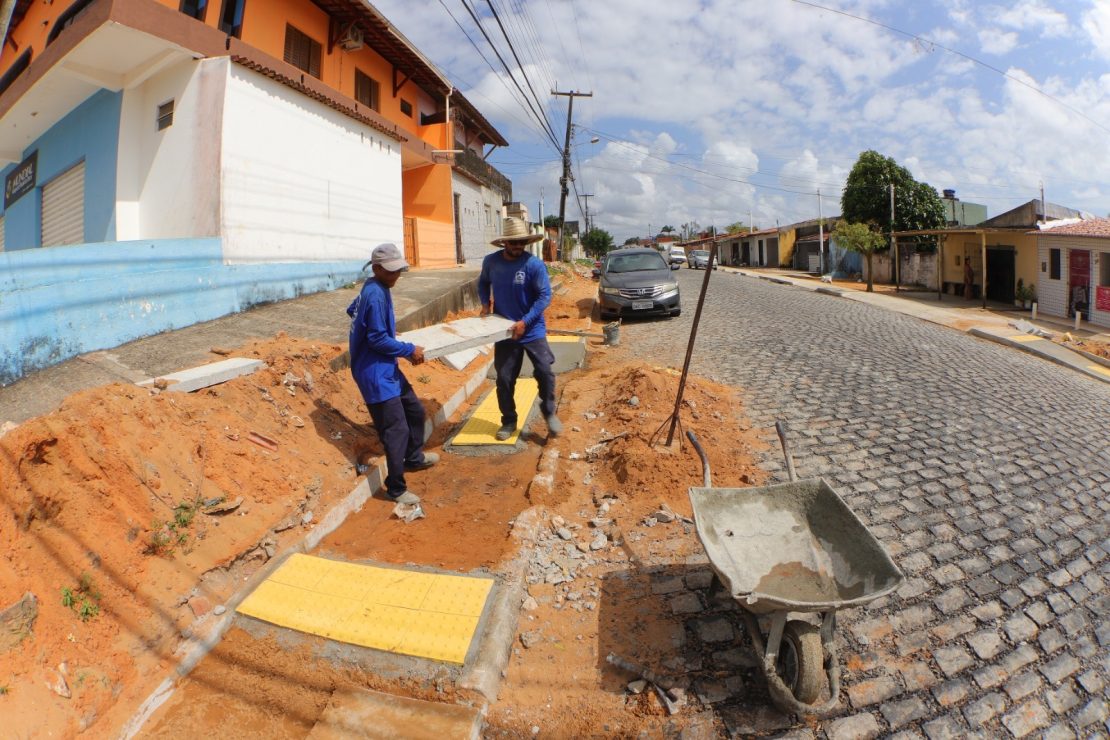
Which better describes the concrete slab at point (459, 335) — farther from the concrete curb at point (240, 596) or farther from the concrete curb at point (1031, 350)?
the concrete curb at point (1031, 350)

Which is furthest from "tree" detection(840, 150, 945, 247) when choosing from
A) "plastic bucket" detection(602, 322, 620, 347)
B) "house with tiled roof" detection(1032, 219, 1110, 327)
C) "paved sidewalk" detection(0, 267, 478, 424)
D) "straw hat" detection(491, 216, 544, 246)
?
"straw hat" detection(491, 216, 544, 246)

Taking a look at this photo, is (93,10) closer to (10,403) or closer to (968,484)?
(10,403)

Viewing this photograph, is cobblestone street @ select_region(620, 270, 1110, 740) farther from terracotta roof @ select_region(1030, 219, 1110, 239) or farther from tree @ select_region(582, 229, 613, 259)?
tree @ select_region(582, 229, 613, 259)

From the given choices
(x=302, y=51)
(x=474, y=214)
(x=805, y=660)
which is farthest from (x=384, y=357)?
(x=474, y=214)

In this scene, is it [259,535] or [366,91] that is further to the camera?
[366,91]

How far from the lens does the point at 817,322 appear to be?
11.9 m

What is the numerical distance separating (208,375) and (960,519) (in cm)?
580

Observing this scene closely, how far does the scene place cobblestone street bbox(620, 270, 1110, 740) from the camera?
2539 mm

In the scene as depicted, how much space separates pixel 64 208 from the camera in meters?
11.8

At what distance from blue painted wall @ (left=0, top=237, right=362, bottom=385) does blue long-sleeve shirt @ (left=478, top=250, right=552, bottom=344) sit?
4367 mm

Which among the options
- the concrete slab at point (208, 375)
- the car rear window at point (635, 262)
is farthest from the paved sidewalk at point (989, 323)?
the concrete slab at point (208, 375)

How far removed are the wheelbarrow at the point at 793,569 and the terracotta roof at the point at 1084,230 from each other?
57.6 ft

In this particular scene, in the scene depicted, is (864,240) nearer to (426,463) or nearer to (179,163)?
(179,163)

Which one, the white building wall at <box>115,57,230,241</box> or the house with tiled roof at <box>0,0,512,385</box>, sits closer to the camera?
the house with tiled roof at <box>0,0,512,385</box>
